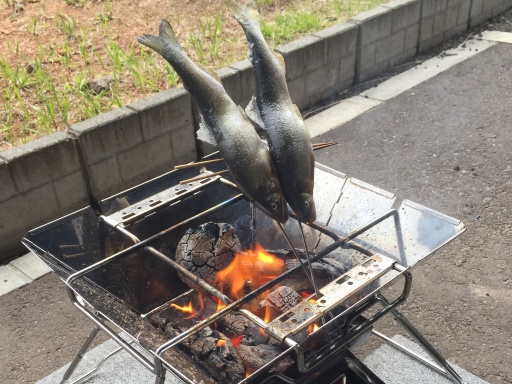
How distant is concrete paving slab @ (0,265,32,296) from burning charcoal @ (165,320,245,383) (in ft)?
6.96

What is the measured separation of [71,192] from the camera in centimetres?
462

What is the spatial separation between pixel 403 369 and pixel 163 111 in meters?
2.60

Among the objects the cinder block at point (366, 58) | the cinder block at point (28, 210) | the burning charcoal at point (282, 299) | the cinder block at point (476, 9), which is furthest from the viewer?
the cinder block at point (476, 9)

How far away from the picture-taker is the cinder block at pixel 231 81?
5363mm

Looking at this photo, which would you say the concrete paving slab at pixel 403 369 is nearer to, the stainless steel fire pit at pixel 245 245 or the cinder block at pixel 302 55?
the stainless steel fire pit at pixel 245 245

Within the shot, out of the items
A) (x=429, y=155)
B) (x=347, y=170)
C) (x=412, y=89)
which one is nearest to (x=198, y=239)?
→ (x=347, y=170)

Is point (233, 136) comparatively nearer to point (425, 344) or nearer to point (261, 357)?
point (261, 357)

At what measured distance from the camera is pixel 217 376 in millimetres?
2412

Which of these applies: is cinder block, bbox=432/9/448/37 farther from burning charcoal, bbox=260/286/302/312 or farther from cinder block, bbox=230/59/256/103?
burning charcoal, bbox=260/286/302/312

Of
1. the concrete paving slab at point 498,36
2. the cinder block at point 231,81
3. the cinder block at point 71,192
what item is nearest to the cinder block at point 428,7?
the concrete paving slab at point 498,36

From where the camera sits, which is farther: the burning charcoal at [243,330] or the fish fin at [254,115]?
the burning charcoal at [243,330]

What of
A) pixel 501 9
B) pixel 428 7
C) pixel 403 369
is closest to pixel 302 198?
pixel 403 369

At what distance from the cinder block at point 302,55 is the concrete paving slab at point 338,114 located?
0.45 meters

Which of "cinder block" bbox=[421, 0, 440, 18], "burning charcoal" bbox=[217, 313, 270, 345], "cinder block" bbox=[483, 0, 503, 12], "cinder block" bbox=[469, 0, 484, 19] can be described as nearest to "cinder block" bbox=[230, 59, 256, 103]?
"cinder block" bbox=[421, 0, 440, 18]
